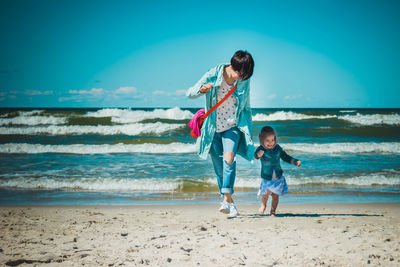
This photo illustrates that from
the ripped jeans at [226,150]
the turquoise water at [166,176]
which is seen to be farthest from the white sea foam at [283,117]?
the ripped jeans at [226,150]

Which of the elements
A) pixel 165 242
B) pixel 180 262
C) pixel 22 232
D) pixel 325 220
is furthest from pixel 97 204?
pixel 325 220

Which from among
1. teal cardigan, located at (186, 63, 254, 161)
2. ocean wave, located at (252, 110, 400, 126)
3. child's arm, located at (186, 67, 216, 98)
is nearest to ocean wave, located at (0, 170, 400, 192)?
teal cardigan, located at (186, 63, 254, 161)

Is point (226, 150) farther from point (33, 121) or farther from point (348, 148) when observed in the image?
point (33, 121)

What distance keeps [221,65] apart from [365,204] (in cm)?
376

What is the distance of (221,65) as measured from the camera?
353 cm

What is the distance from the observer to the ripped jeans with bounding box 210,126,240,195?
3.65m

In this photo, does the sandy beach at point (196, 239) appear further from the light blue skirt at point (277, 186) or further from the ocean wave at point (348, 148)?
the ocean wave at point (348, 148)

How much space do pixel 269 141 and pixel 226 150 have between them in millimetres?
520

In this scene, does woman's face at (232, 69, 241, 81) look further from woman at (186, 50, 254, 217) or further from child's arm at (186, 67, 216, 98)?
child's arm at (186, 67, 216, 98)

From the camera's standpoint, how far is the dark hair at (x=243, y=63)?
328 cm

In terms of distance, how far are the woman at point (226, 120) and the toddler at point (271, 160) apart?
0.16 m

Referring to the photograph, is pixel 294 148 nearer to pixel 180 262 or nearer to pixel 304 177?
pixel 304 177

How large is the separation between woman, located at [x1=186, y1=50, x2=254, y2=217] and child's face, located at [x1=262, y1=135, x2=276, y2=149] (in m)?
0.16

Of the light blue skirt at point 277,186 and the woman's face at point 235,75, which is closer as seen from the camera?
the woman's face at point 235,75
